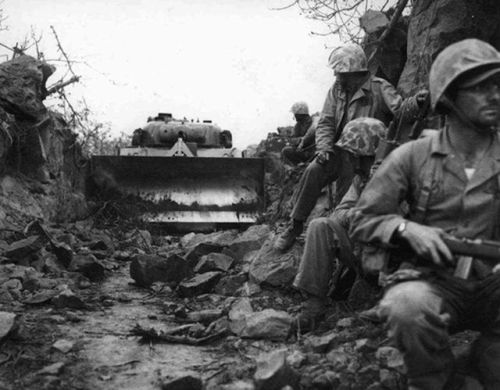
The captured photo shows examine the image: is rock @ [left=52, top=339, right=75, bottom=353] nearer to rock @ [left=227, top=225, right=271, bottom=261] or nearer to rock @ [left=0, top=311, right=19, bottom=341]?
rock @ [left=0, top=311, right=19, bottom=341]

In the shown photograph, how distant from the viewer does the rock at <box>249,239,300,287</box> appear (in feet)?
15.8

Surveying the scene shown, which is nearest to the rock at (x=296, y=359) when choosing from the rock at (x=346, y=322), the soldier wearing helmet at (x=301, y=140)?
the rock at (x=346, y=322)

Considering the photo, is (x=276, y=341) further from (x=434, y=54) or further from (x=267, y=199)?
(x=267, y=199)

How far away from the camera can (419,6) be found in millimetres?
5852

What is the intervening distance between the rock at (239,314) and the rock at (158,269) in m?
1.24

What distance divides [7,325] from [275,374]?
5.33 ft

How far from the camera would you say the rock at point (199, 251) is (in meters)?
6.17

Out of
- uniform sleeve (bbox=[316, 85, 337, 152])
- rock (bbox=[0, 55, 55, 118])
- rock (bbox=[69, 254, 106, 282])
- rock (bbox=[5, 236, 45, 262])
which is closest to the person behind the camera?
uniform sleeve (bbox=[316, 85, 337, 152])

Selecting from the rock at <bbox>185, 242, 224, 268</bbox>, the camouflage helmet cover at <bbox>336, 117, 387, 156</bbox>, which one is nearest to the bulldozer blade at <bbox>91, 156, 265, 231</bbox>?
the rock at <bbox>185, 242, 224, 268</bbox>

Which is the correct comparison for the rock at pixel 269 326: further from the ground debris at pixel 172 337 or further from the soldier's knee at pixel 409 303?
the soldier's knee at pixel 409 303

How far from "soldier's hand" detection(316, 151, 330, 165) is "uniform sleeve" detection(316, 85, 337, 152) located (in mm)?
92

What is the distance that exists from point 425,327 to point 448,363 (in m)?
0.28

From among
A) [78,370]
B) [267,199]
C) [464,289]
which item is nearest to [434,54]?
[464,289]

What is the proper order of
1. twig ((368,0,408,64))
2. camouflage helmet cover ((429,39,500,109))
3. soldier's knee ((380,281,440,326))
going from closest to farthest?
soldier's knee ((380,281,440,326)) → camouflage helmet cover ((429,39,500,109)) → twig ((368,0,408,64))
